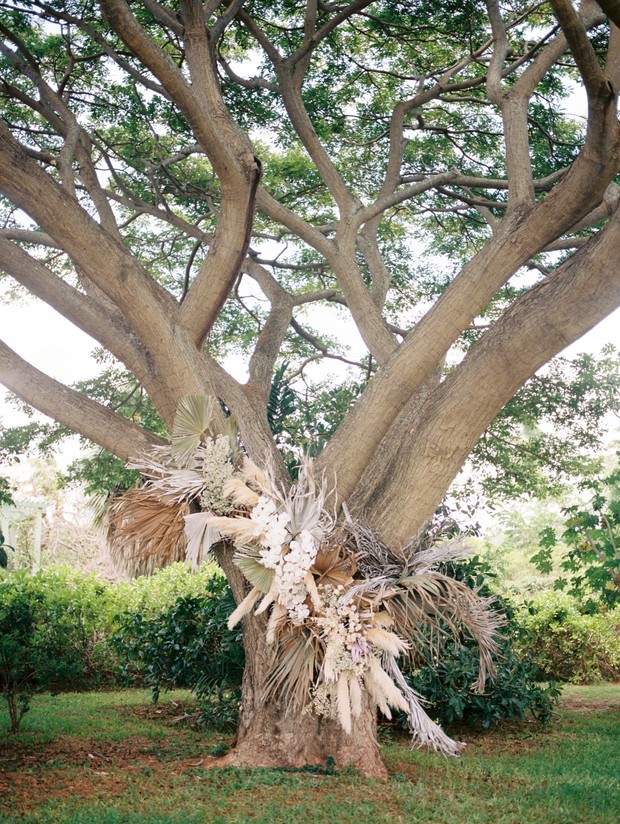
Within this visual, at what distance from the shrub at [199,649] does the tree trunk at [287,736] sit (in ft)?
4.48

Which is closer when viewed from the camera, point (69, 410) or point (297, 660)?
point (297, 660)

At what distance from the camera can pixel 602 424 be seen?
32.2ft

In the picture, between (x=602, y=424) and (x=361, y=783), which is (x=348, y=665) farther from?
(x=602, y=424)

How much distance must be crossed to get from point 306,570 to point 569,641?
23.1 ft

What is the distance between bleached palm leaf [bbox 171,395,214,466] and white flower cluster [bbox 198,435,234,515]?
0.39 feet

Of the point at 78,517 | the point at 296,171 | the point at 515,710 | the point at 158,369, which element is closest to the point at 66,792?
the point at 158,369

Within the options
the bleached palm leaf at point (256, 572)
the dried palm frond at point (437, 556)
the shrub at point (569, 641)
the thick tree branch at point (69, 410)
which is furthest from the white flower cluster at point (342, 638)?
the shrub at point (569, 641)

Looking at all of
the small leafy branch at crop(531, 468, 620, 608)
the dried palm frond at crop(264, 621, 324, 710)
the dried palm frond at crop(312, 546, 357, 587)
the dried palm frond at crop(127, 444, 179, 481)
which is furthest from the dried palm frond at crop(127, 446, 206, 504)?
the small leafy branch at crop(531, 468, 620, 608)

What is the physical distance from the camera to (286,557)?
4.47 m

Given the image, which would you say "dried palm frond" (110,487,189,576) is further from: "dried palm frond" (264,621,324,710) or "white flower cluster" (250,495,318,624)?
"dried palm frond" (264,621,324,710)

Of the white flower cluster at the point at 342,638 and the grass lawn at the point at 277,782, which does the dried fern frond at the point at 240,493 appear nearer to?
the white flower cluster at the point at 342,638

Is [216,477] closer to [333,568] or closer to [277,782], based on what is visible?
[333,568]

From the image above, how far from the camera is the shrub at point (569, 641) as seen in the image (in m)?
10.1

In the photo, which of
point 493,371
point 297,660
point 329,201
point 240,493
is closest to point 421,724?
point 297,660
